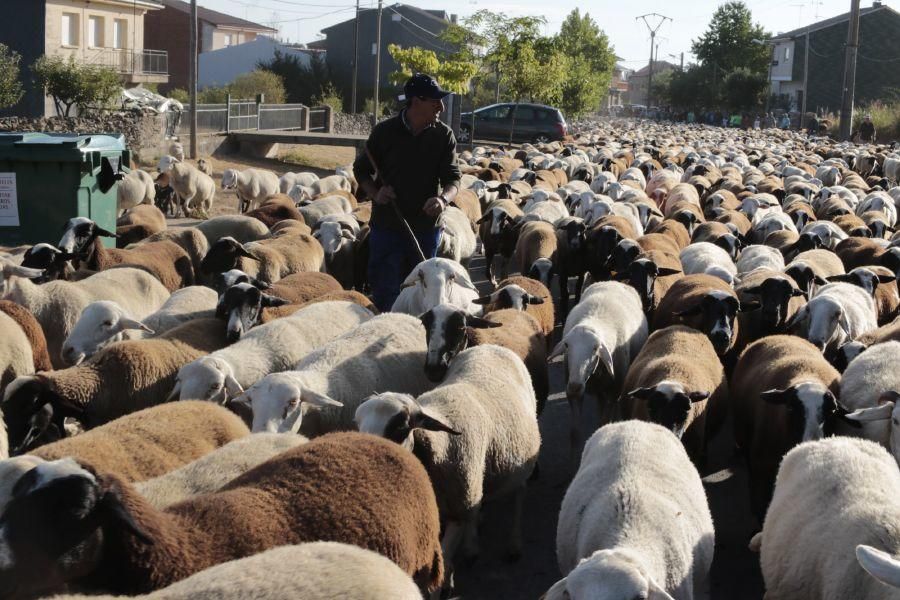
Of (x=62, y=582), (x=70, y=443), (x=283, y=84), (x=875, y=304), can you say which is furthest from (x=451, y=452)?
(x=283, y=84)

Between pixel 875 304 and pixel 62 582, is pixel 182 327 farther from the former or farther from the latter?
pixel 875 304

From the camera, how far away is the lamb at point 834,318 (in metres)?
7.97

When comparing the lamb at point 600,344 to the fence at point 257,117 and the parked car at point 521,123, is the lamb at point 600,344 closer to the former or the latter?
the fence at point 257,117

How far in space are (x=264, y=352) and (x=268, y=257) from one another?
3178 mm

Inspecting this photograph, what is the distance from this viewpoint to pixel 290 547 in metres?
3.28

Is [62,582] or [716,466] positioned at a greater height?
[62,582]

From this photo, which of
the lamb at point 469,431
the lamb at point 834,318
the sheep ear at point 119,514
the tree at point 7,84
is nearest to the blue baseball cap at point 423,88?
the lamb at point 469,431

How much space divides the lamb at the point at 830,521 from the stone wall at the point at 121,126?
2007 centimetres

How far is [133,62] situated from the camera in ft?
156

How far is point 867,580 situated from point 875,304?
6151mm

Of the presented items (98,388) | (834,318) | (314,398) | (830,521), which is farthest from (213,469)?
(834,318)

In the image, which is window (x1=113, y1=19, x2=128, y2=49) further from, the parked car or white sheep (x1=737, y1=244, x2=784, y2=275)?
white sheep (x1=737, y1=244, x2=784, y2=275)

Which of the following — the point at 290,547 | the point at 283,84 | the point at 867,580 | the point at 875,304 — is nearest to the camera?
the point at 290,547

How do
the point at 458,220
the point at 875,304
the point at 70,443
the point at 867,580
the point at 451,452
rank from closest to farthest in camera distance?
the point at 867,580 → the point at 70,443 → the point at 451,452 → the point at 875,304 → the point at 458,220
